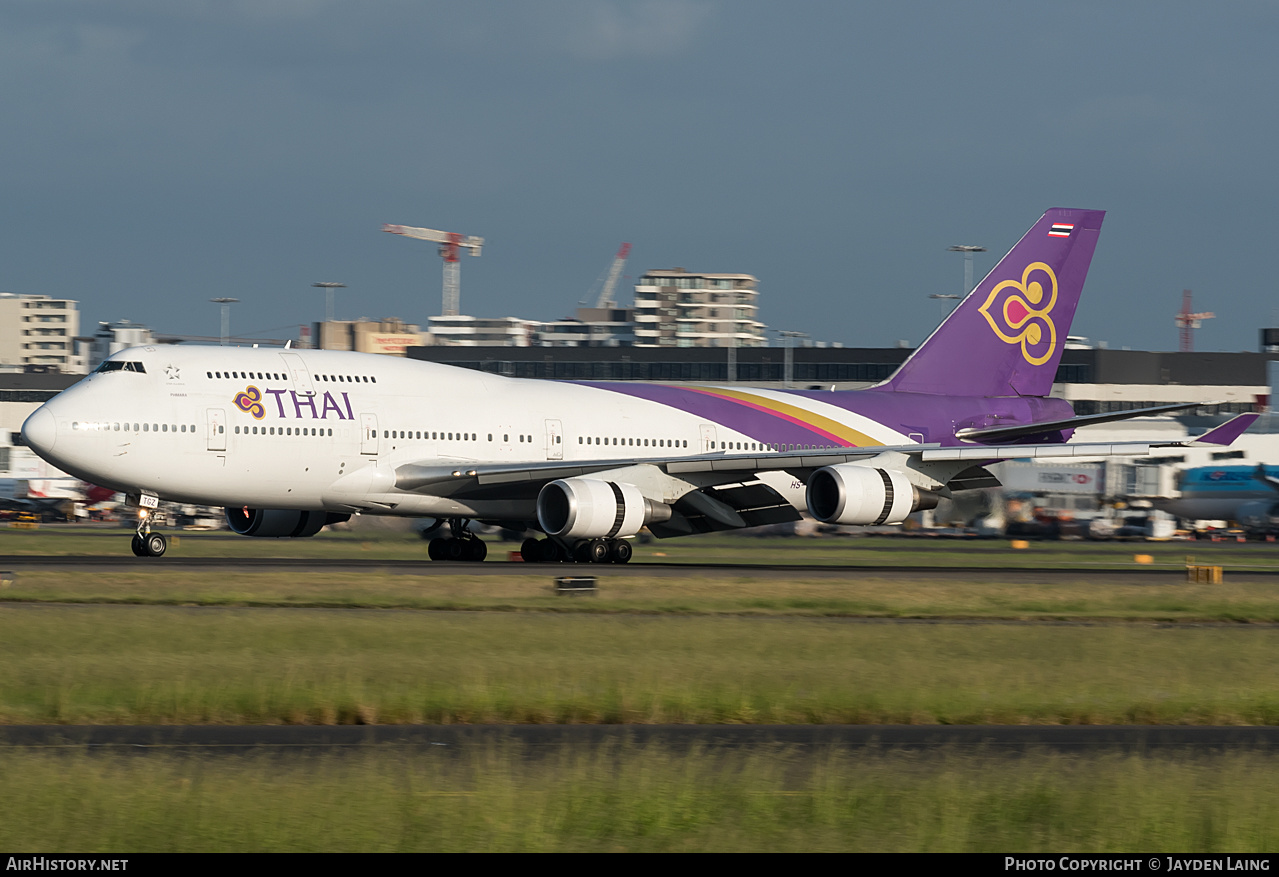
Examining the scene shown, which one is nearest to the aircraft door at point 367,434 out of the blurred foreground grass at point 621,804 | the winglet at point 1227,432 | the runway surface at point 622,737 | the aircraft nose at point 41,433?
the aircraft nose at point 41,433

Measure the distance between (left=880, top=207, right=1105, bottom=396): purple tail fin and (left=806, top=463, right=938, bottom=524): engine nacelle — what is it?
948 cm

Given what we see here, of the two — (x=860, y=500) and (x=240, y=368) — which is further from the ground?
(x=240, y=368)

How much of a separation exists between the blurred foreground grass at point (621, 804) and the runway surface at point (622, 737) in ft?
2.84

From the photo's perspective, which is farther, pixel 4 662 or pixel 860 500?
pixel 860 500

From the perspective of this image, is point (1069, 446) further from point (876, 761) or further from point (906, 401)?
point (876, 761)

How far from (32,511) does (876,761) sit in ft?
260

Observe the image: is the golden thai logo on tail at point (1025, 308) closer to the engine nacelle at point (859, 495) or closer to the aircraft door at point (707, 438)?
the aircraft door at point (707, 438)

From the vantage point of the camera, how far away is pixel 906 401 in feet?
150

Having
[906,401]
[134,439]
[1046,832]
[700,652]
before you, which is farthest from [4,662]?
[906,401]

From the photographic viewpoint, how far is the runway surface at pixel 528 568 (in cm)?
3209

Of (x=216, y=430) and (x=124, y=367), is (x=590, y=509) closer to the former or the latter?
(x=216, y=430)

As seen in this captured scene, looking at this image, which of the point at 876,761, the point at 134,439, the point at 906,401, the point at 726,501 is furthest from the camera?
the point at 906,401

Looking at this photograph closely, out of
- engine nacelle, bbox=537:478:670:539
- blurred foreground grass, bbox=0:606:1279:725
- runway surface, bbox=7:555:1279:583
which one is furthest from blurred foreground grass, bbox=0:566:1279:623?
engine nacelle, bbox=537:478:670:539

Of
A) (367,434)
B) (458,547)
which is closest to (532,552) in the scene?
(458,547)
